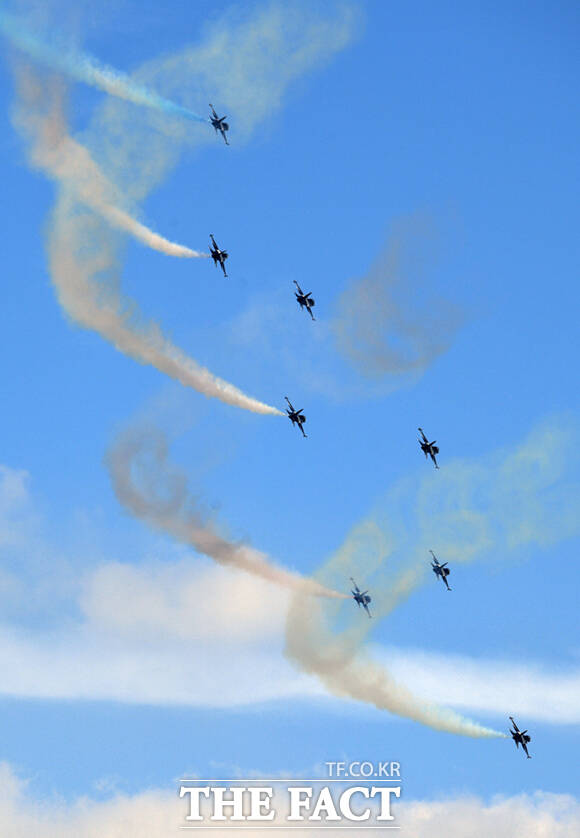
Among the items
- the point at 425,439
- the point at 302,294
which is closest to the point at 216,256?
the point at 302,294

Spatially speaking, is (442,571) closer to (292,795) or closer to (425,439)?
(425,439)

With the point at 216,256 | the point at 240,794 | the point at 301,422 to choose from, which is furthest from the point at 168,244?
the point at 240,794

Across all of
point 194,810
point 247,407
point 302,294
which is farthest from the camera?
point 302,294

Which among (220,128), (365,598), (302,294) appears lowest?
(365,598)

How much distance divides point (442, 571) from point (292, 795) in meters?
31.7

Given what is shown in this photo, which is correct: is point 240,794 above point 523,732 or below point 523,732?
below

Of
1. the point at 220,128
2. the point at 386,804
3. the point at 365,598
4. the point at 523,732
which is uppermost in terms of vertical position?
the point at 220,128

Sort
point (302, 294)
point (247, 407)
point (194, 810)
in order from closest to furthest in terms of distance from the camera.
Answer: point (194, 810) → point (247, 407) → point (302, 294)

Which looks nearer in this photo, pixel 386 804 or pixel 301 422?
pixel 386 804

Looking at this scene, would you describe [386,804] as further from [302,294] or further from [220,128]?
[220,128]

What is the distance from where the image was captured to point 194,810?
466 feet

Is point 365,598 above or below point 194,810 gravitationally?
above

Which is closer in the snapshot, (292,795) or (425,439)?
(292,795)

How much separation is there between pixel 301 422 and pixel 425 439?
42.5 ft
